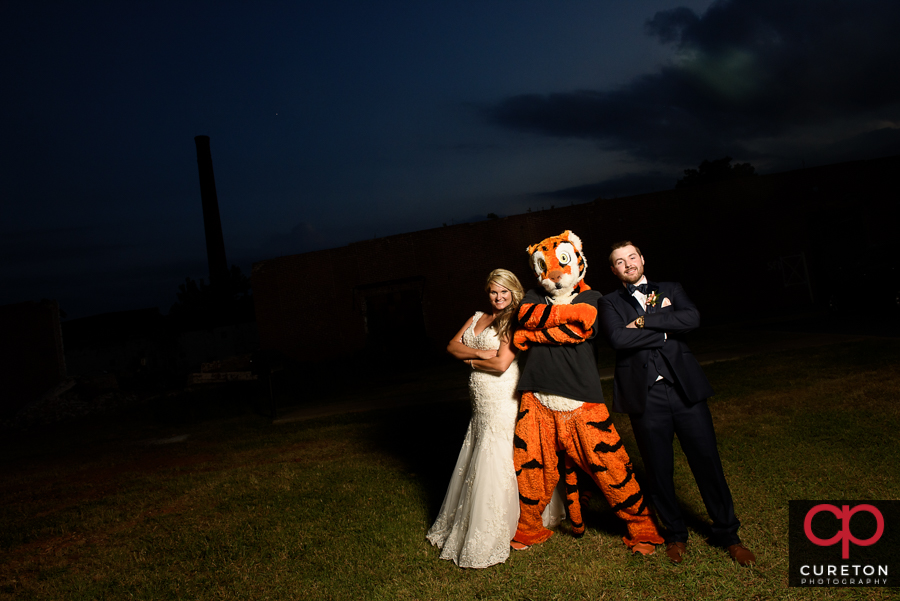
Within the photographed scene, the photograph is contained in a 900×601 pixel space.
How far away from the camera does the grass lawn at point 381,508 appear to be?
11.4ft

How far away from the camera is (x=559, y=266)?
11.5 ft

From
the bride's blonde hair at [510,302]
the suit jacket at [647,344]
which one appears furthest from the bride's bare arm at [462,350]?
the suit jacket at [647,344]

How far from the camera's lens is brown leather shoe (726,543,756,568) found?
327 centimetres

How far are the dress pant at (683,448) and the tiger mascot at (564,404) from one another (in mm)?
146

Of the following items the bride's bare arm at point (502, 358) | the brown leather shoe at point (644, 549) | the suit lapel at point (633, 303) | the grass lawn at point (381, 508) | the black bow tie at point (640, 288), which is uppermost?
the black bow tie at point (640, 288)

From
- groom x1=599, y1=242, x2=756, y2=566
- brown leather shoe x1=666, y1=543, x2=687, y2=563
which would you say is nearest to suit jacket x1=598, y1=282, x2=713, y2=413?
groom x1=599, y1=242, x2=756, y2=566

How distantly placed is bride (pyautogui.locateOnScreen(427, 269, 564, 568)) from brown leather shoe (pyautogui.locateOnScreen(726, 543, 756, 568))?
1.14 m

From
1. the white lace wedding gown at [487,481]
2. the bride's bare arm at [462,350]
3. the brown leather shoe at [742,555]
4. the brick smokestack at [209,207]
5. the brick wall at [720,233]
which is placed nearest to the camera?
the brown leather shoe at [742,555]

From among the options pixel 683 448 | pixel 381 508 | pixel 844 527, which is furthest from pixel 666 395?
pixel 381 508

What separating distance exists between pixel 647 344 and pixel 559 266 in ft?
2.27

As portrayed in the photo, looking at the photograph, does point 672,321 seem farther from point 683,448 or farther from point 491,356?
point 491,356

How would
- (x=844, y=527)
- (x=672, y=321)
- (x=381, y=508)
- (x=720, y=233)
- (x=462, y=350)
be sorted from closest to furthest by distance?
(x=672, y=321)
(x=844, y=527)
(x=462, y=350)
(x=381, y=508)
(x=720, y=233)

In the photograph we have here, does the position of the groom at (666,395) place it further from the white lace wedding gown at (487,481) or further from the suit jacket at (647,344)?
the white lace wedding gown at (487,481)

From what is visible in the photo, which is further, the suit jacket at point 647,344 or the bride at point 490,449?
the bride at point 490,449
